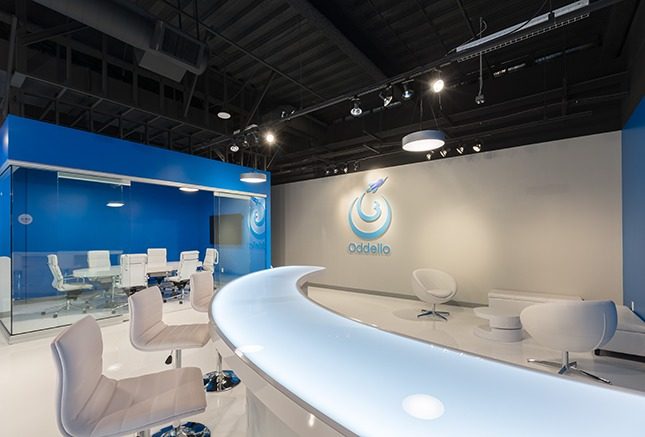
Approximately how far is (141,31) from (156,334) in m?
2.90

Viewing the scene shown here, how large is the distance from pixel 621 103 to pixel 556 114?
2.62ft

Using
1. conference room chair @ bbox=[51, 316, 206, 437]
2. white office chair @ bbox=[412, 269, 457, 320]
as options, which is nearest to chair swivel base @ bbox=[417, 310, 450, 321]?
white office chair @ bbox=[412, 269, 457, 320]

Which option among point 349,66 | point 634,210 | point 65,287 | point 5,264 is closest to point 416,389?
point 349,66

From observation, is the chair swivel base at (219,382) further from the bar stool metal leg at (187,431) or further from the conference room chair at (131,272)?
the conference room chair at (131,272)

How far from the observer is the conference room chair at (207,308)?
9.67 feet

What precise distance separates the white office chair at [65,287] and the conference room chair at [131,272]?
552mm

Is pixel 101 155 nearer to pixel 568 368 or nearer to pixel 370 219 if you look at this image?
pixel 370 219

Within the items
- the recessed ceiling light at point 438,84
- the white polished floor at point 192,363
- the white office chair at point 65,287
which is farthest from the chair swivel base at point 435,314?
the white office chair at point 65,287

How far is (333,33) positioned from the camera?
351 cm

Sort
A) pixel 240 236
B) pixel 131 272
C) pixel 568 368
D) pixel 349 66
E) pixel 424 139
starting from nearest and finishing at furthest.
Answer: pixel 568 368, pixel 424 139, pixel 349 66, pixel 131 272, pixel 240 236

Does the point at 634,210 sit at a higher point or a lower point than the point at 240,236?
higher

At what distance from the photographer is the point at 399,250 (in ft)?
23.6

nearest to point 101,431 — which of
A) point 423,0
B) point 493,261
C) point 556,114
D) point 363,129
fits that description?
point 423,0

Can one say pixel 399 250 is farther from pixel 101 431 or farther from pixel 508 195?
pixel 101 431
